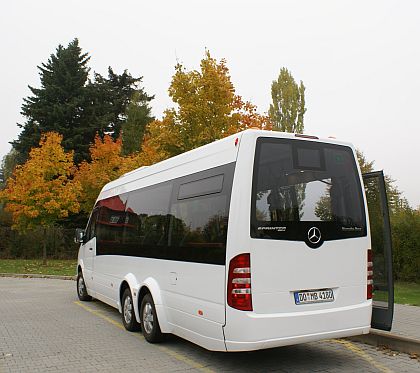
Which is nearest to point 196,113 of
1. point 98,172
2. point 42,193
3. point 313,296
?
point 42,193

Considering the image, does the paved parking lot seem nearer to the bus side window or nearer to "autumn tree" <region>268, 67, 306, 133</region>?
the bus side window

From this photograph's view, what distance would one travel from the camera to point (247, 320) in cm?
504

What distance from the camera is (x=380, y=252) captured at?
6.83 metres

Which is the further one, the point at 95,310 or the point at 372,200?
the point at 95,310

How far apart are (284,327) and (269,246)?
890mm

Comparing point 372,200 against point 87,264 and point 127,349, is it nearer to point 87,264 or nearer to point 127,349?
point 127,349

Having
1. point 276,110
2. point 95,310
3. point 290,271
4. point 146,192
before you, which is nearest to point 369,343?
point 290,271

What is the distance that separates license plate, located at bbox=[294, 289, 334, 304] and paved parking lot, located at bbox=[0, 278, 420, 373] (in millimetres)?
954

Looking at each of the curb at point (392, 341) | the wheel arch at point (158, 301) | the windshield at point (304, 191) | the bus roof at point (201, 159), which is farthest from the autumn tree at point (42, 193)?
the windshield at point (304, 191)

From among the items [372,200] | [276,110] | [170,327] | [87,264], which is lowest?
[170,327]

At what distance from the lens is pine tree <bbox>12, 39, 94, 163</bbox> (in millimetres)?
40469

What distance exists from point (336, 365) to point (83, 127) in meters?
38.1

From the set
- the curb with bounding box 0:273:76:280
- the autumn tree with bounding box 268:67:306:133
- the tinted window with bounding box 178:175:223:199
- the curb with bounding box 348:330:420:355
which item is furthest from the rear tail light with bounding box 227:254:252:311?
the autumn tree with bounding box 268:67:306:133

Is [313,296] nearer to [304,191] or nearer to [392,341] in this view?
[304,191]
